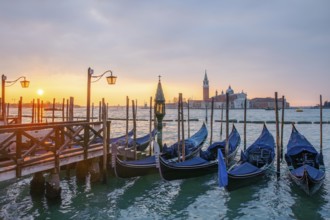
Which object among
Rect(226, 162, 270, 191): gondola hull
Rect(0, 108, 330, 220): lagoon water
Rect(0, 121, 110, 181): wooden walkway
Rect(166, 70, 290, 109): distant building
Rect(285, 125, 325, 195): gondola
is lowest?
Rect(0, 108, 330, 220): lagoon water

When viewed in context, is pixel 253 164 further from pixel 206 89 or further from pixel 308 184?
pixel 206 89

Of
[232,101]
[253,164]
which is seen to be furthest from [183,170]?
[232,101]

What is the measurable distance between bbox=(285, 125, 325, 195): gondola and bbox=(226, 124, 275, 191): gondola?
2.27 feet

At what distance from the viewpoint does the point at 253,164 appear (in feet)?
35.5

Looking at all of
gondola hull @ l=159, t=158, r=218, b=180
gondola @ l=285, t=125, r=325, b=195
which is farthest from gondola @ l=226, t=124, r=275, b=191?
gondola hull @ l=159, t=158, r=218, b=180

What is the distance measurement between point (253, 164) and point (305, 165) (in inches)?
81.5

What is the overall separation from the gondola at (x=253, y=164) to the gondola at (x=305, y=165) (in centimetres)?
69

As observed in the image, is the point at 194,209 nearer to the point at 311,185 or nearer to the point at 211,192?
the point at 211,192

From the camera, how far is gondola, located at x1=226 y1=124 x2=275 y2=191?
828cm

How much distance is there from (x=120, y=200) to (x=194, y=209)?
6.11 ft

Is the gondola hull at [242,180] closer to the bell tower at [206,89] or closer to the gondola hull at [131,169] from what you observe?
the gondola hull at [131,169]

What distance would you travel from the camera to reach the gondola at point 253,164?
326 inches

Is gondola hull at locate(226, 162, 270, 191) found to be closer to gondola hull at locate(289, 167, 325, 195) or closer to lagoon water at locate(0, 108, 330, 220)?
lagoon water at locate(0, 108, 330, 220)

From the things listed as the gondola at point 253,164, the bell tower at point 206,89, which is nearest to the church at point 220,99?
the bell tower at point 206,89
